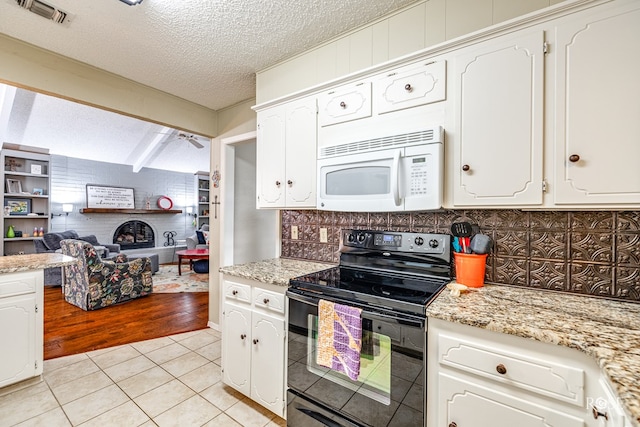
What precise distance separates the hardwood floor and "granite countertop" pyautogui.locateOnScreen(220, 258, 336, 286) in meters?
1.77

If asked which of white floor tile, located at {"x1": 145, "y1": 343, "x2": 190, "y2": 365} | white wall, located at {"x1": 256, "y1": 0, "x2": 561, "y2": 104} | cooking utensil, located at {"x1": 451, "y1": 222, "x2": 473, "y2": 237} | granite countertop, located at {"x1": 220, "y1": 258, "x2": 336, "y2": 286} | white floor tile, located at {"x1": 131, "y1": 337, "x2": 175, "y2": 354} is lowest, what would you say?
white floor tile, located at {"x1": 131, "y1": 337, "x2": 175, "y2": 354}

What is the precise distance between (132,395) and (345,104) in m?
2.57

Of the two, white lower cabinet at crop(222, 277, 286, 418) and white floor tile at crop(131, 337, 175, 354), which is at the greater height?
white lower cabinet at crop(222, 277, 286, 418)

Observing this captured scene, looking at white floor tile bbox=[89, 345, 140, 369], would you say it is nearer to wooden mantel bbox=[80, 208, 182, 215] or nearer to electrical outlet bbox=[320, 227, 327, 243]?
electrical outlet bbox=[320, 227, 327, 243]

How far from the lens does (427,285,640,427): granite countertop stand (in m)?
0.79

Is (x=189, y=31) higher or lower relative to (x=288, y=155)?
higher

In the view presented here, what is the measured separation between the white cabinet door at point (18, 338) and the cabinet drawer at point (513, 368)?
2.83 meters

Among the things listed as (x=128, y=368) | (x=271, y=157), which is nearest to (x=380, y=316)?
(x=271, y=157)

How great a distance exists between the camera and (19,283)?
209cm

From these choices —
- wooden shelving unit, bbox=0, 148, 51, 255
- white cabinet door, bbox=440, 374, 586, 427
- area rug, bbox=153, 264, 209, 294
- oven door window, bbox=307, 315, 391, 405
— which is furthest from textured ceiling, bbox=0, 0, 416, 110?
wooden shelving unit, bbox=0, 148, 51, 255

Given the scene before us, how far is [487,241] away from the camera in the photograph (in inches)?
60.1

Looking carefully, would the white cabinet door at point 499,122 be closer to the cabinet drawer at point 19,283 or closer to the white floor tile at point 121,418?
the white floor tile at point 121,418

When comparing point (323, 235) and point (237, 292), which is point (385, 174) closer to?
point (323, 235)

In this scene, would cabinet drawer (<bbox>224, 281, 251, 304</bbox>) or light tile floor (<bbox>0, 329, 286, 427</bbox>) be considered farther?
cabinet drawer (<bbox>224, 281, 251, 304</bbox>)
